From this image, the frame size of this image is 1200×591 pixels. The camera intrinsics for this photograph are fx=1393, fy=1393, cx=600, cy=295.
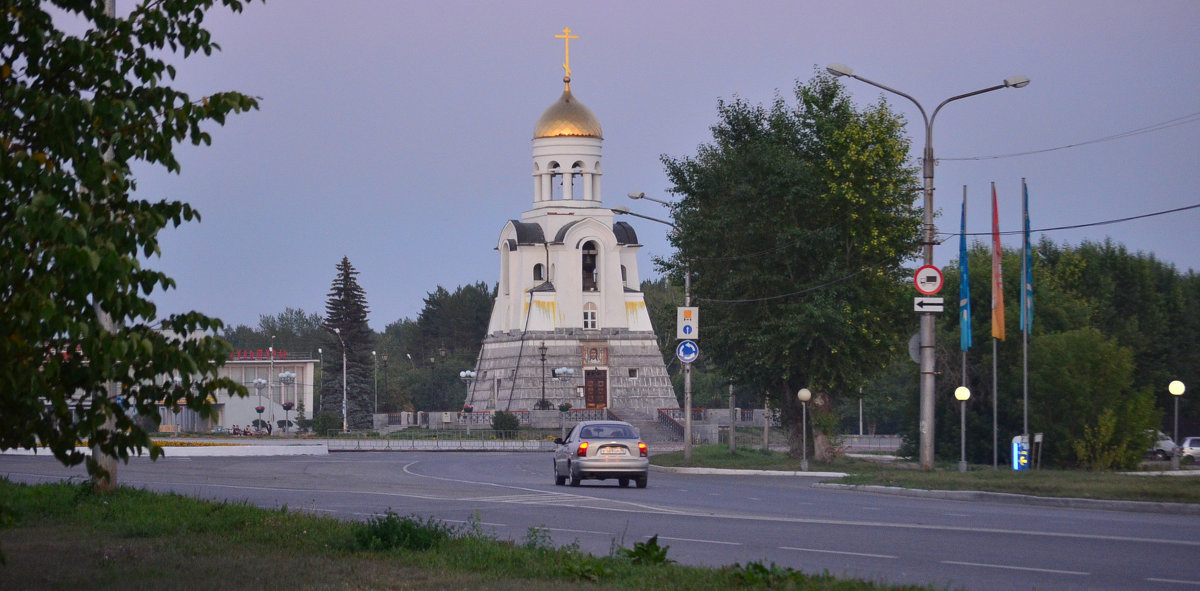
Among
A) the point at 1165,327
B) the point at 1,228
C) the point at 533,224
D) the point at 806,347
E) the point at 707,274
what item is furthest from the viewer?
the point at 533,224

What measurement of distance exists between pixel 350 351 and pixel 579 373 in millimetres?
25204

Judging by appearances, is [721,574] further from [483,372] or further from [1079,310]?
[483,372]

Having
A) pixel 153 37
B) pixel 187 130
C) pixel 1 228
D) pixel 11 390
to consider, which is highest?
pixel 153 37

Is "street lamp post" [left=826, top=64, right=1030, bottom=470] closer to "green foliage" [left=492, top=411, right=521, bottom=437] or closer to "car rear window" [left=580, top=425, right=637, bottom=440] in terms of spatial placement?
"car rear window" [left=580, top=425, right=637, bottom=440]

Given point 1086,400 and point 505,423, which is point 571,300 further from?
point 1086,400

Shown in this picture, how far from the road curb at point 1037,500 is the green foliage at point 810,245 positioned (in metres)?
13.7

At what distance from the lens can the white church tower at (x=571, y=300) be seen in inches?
3688

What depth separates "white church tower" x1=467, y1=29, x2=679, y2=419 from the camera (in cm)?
9369

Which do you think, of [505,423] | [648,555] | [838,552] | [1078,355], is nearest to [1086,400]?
[1078,355]

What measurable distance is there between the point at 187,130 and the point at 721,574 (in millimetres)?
5864

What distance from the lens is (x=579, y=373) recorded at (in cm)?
9369

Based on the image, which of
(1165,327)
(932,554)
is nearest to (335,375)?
(1165,327)

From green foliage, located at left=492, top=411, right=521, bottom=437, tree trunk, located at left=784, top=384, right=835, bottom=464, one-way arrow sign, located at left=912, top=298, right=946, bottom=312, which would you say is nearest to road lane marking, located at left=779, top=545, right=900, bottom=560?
one-way arrow sign, located at left=912, top=298, right=946, bottom=312

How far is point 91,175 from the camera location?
8.02 metres
